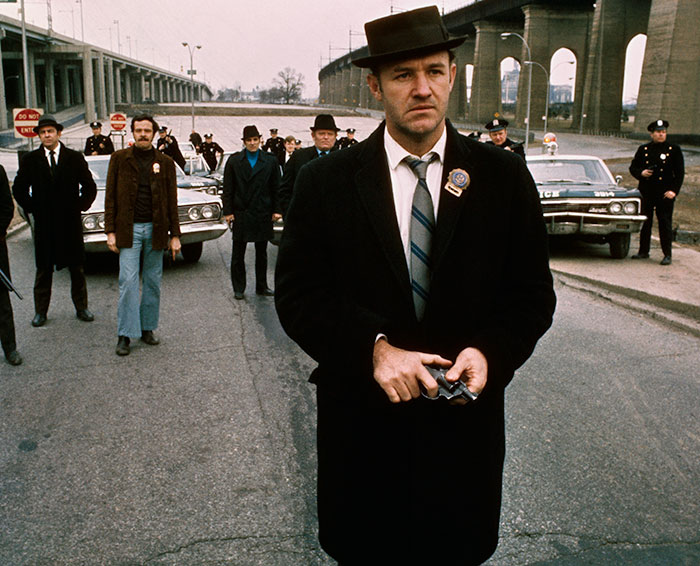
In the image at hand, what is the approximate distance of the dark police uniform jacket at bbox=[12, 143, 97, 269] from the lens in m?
7.55

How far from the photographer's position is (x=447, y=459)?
2.04 meters

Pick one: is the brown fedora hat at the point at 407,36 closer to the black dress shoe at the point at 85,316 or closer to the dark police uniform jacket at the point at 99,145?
the black dress shoe at the point at 85,316

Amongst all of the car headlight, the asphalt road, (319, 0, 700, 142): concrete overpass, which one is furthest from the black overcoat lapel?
(319, 0, 700, 142): concrete overpass

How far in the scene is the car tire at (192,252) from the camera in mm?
11820

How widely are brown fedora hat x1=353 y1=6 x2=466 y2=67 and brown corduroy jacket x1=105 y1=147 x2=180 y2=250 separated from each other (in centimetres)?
509

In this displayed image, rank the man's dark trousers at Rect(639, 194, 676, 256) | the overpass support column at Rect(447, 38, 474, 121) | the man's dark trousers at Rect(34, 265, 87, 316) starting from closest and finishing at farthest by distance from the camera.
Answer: the man's dark trousers at Rect(34, 265, 87, 316), the man's dark trousers at Rect(639, 194, 676, 256), the overpass support column at Rect(447, 38, 474, 121)

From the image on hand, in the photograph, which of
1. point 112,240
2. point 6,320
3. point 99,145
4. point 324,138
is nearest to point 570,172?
point 324,138

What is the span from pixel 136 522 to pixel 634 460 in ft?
9.37

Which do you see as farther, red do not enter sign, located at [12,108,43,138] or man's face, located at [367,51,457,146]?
red do not enter sign, located at [12,108,43,138]

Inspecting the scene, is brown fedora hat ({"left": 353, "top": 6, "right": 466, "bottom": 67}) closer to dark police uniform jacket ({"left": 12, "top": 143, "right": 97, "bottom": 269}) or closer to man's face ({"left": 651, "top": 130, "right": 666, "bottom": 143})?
dark police uniform jacket ({"left": 12, "top": 143, "right": 97, "bottom": 269})

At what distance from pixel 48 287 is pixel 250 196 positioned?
274 cm

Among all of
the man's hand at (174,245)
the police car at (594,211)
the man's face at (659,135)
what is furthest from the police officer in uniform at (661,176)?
the man's hand at (174,245)

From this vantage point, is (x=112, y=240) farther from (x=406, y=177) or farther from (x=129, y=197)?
(x=406, y=177)

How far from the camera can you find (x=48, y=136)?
7.52 m
